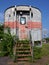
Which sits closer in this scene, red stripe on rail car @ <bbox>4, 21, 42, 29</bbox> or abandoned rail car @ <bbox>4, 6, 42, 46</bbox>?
abandoned rail car @ <bbox>4, 6, 42, 46</bbox>

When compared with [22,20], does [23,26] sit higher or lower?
lower

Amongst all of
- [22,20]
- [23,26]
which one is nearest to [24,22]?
[22,20]

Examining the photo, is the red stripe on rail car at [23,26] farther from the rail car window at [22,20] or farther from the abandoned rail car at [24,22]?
the rail car window at [22,20]

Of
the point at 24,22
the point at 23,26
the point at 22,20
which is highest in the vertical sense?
the point at 22,20

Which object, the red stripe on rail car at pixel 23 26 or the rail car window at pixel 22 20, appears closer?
the rail car window at pixel 22 20

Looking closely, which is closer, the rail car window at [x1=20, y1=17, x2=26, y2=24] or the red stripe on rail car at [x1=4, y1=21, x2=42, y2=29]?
the rail car window at [x1=20, y1=17, x2=26, y2=24]

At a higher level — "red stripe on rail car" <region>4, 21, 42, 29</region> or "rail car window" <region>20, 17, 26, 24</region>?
"rail car window" <region>20, 17, 26, 24</region>

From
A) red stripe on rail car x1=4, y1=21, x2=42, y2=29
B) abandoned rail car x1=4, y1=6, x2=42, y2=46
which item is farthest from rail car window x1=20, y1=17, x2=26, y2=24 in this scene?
red stripe on rail car x1=4, y1=21, x2=42, y2=29

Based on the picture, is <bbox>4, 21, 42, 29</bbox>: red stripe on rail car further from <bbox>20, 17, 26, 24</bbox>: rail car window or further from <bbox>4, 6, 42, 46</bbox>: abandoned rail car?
<bbox>20, 17, 26, 24</bbox>: rail car window

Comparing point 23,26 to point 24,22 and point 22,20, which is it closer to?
point 24,22

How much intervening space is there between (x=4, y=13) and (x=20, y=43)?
4330 mm

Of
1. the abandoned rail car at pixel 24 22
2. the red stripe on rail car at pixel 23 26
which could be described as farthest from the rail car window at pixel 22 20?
the red stripe on rail car at pixel 23 26

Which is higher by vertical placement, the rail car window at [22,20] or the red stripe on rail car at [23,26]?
the rail car window at [22,20]

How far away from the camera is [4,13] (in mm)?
17406
